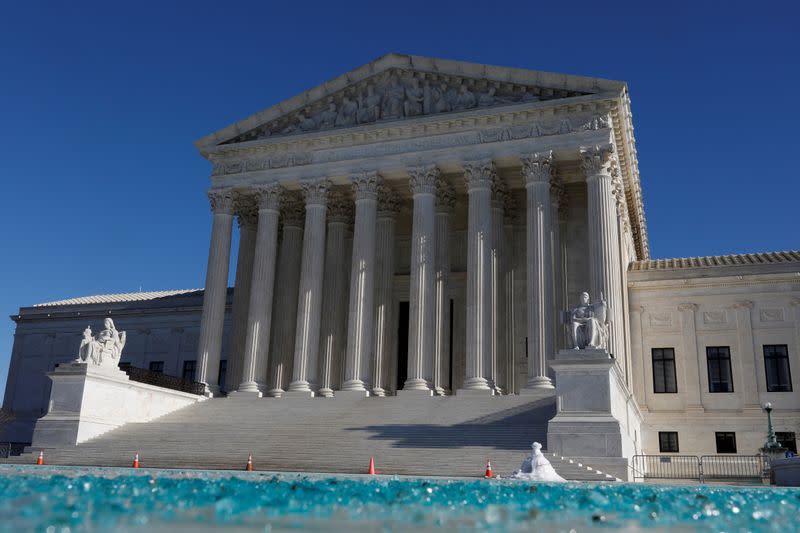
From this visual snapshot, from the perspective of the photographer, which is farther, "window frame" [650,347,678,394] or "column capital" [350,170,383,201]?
"column capital" [350,170,383,201]

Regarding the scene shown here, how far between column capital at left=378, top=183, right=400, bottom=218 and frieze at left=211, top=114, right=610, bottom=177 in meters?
2.33

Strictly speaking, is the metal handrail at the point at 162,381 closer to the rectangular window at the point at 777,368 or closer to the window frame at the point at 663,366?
the window frame at the point at 663,366

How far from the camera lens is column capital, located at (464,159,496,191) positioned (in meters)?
37.0

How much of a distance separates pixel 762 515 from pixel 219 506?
7.87m

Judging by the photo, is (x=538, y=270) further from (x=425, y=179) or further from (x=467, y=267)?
(x=425, y=179)

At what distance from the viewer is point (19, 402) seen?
2147 inches

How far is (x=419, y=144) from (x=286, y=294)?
1181 centimetres

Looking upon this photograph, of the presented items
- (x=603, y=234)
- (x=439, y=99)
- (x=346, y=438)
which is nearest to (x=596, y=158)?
(x=603, y=234)

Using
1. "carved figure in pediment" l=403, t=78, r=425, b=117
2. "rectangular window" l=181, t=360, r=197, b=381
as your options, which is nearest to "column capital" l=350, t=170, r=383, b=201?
"carved figure in pediment" l=403, t=78, r=425, b=117

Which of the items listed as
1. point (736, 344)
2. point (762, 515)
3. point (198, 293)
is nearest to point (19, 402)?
point (198, 293)

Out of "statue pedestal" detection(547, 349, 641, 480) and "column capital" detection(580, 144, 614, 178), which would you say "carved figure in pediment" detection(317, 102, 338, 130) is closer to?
"column capital" detection(580, 144, 614, 178)

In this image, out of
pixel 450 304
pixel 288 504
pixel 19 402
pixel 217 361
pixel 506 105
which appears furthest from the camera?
pixel 19 402

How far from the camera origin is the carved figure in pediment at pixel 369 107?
40.3m

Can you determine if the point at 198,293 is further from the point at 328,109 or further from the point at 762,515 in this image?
the point at 762,515
